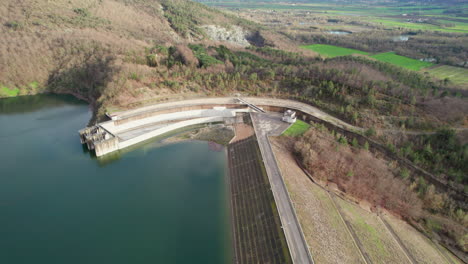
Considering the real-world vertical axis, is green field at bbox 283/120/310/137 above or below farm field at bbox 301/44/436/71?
below

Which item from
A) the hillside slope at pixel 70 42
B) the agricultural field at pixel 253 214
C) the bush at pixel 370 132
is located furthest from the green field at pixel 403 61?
the hillside slope at pixel 70 42

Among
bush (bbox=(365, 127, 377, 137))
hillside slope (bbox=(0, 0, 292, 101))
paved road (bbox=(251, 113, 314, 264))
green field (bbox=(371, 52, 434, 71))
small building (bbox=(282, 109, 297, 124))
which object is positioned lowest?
paved road (bbox=(251, 113, 314, 264))

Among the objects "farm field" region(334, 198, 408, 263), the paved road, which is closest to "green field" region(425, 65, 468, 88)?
the paved road

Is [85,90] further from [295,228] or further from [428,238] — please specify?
[428,238]

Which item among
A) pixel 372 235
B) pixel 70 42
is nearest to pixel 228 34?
pixel 70 42

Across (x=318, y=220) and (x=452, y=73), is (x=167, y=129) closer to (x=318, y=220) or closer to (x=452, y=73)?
(x=318, y=220)

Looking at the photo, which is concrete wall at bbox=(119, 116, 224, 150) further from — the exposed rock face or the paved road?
the exposed rock face
